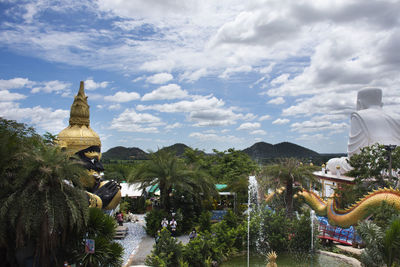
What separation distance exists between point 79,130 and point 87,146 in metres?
1.13

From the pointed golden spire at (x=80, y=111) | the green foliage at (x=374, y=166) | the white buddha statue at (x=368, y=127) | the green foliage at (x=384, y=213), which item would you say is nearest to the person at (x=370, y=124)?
the white buddha statue at (x=368, y=127)

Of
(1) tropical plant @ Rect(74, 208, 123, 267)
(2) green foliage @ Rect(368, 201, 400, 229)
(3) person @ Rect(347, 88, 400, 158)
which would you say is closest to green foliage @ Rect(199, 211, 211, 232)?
(1) tropical plant @ Rect(74, 208, 123, 267)

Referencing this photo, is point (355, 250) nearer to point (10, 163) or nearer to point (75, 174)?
point (75, 174)

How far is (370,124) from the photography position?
A: 29.4 meters

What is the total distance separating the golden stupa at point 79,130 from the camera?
1959 cm

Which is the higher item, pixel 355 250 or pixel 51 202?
pixel 51 202

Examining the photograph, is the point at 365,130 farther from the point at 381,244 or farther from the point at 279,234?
the point at 381,244

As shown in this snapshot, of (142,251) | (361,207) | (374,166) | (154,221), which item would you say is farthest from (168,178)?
(374,166)

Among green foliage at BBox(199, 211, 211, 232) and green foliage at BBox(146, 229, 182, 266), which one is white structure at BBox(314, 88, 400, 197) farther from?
green foliage at BBox(146, 229, 182, 266)

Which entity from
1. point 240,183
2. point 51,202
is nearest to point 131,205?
point 240,183

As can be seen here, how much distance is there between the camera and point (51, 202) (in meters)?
8.90

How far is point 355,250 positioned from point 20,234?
41.3ft

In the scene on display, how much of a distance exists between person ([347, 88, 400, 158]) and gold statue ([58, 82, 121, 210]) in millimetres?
20952

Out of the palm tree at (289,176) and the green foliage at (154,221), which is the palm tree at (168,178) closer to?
the green foliage at (154,221)
